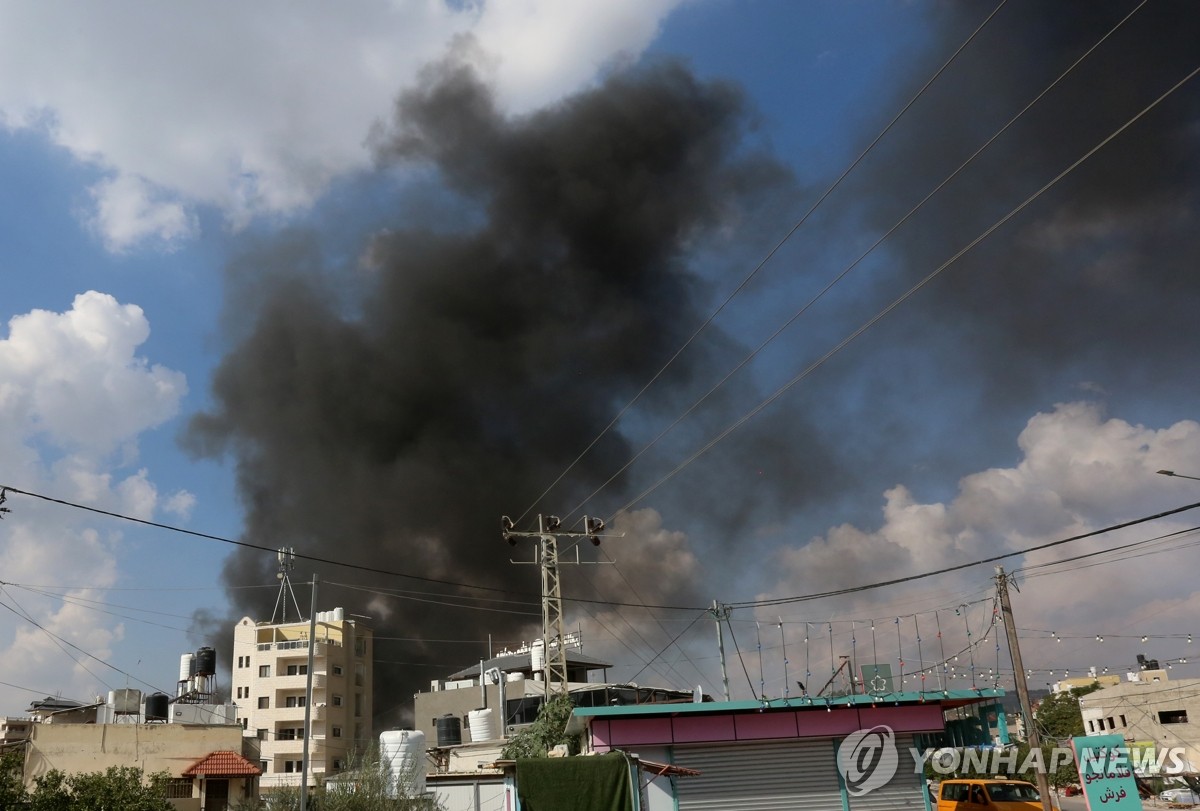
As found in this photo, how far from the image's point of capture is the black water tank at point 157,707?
51.7 metres

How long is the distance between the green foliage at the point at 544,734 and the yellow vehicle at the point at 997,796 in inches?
509

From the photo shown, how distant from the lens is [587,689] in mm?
56875

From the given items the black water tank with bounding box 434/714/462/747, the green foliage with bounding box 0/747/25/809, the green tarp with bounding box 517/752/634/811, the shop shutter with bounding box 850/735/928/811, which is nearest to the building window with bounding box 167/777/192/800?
the black water tank with bounding box 434/714/462/747

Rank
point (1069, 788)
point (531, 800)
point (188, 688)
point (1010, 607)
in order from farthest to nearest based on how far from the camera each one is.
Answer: point (188, 688) < point (1069, 788) < point (1010, 607) < point (531, 800)

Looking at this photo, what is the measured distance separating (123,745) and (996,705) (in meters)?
37.7

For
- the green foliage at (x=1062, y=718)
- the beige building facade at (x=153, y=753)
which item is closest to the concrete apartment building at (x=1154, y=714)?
the green foliage at (x=1062, y=718)

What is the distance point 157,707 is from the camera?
52.2m

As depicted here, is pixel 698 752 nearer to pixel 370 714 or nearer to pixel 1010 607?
pixel 1010 607

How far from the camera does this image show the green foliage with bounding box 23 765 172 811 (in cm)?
2474

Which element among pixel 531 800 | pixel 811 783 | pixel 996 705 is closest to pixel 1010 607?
pixel 996 705

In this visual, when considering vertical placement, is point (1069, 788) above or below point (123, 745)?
below

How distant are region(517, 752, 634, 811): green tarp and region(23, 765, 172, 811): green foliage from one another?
15227mm

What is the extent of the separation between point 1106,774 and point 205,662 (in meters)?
67.8

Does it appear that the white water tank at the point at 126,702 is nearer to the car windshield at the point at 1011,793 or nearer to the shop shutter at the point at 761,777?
the shop shutter at the point at 761,777
